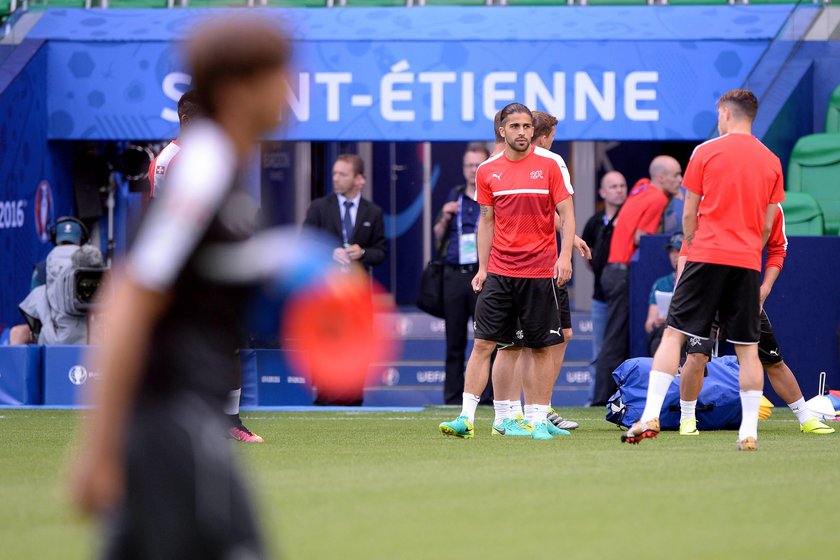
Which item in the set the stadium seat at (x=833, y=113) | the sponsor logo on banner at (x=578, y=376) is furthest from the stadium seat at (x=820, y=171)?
the sponsor logo on banner at (x=578, y=376)

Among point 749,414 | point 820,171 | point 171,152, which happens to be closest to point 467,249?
point 820,171

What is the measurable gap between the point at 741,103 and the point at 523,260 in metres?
1.90

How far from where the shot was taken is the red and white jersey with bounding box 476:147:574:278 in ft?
32.7

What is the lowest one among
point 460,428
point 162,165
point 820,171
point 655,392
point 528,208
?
point 460,428

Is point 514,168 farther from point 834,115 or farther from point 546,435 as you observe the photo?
point 834,115

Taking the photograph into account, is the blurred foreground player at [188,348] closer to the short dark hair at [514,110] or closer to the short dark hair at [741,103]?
the short dark hair at [741,103]

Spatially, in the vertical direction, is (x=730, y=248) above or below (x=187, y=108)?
below

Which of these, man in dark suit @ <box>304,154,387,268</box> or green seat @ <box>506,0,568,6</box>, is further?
green seat @ <box>506,0,568,6</box>

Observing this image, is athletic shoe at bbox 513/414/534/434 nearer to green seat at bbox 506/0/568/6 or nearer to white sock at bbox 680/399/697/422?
white sock at bbox 680/399/697/422

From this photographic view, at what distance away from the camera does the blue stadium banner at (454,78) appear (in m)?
15.7

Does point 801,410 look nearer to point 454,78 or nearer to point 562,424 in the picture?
point 562,424

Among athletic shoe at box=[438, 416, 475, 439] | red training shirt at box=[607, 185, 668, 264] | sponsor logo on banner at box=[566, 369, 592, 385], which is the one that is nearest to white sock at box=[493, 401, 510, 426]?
athletic shoe at box=[438, 416, 475, 439]

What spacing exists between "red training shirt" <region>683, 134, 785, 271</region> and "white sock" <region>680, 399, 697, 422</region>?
163 centimetres

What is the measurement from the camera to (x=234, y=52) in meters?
3.12
